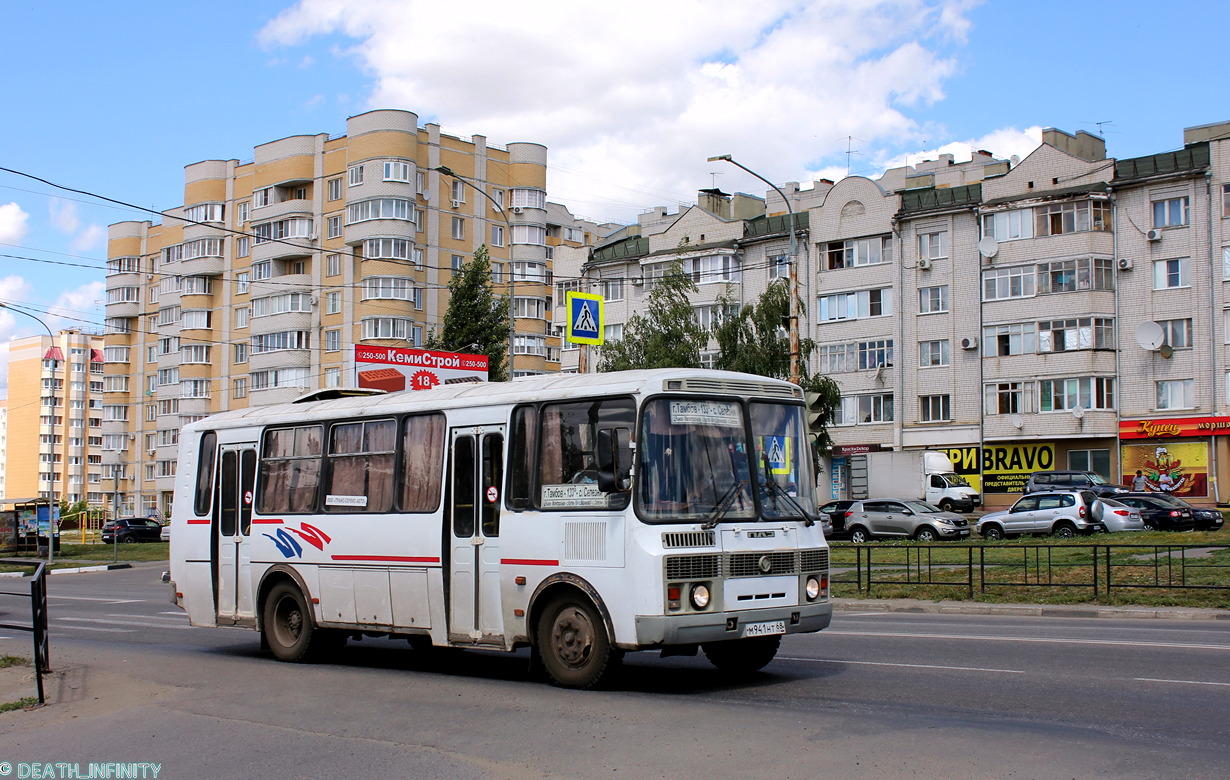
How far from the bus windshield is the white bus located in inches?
0.7

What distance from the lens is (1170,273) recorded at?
174ft

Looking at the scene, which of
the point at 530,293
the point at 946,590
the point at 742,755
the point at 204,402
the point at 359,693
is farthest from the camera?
the point at 204,402

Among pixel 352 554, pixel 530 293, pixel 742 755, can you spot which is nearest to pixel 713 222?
pixel 530 293

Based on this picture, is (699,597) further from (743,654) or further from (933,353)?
(933,353)

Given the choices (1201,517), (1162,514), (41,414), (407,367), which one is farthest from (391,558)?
(41,414)

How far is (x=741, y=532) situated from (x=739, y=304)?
2197 inches

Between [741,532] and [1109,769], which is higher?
[741,532]

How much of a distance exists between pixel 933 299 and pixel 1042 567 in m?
40.0

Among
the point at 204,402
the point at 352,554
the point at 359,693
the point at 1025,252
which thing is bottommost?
the point at 359,693

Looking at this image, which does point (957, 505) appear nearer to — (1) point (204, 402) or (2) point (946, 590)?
(2) point (946, 590)

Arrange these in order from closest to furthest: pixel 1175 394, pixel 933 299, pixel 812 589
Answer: pixel 812 589 → pixel 1175 394 → pixel 933 299

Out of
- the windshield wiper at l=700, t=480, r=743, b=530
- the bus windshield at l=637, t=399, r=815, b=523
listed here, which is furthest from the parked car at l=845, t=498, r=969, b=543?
the windshield wiper at l=700, t=480, r=743, b=530

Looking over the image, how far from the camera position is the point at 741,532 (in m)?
10.5

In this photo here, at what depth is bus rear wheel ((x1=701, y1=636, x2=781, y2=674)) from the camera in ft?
37.4
